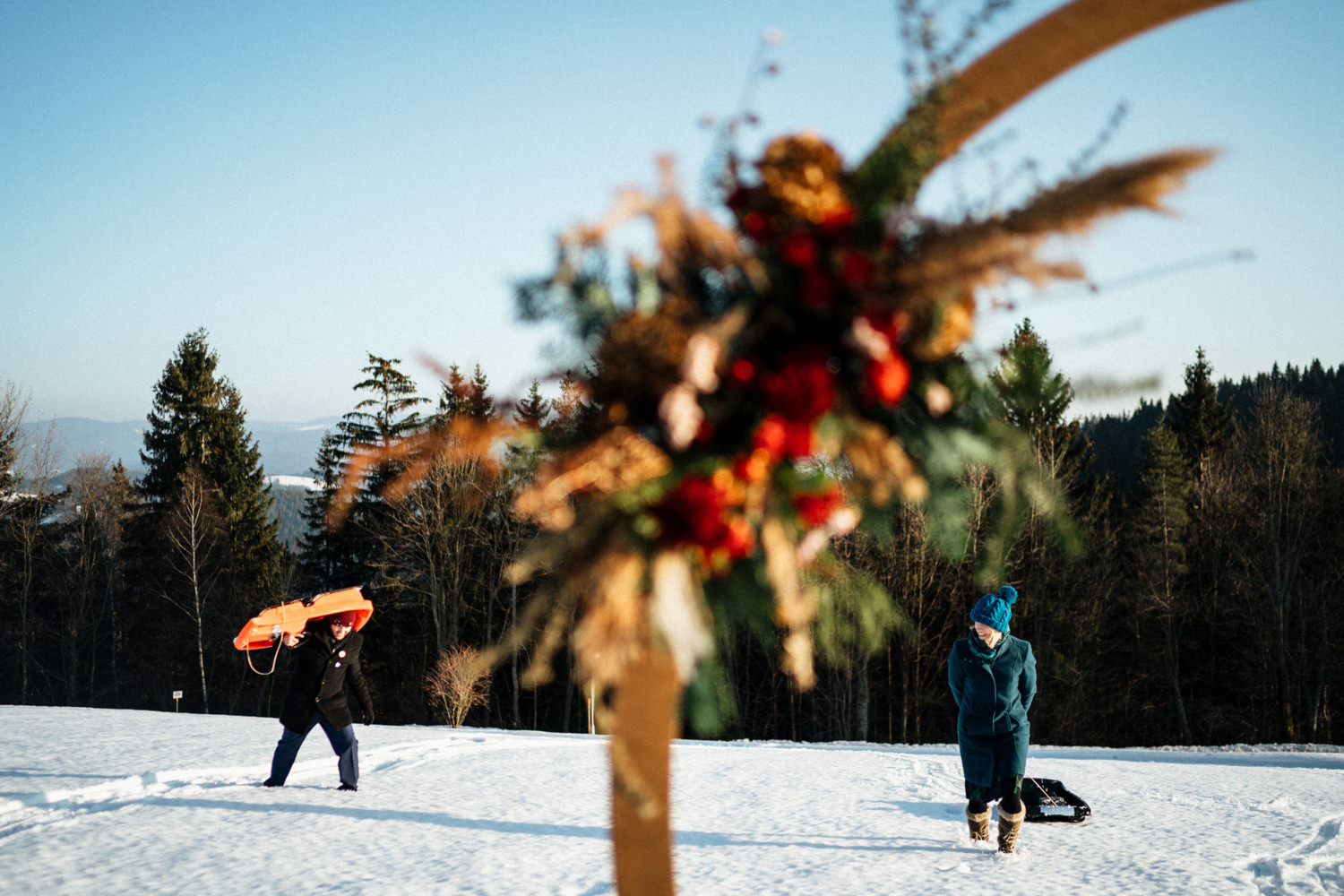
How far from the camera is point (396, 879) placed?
551 cm

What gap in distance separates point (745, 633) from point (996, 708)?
12.5 meters

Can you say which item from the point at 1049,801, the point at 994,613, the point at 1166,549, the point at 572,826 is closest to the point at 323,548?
the point at 572,826

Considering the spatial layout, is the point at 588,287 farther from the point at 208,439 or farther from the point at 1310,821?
the point at 208,439

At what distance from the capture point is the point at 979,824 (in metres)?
6.46

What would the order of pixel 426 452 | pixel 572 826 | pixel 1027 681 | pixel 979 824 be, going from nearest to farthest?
pixel 426 452 < pixel 1027 681 < pixel 979 824 < pixel 572 826

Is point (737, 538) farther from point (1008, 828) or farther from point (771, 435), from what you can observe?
point (1008, 828)

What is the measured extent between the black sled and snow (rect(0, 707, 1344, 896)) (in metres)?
0.09

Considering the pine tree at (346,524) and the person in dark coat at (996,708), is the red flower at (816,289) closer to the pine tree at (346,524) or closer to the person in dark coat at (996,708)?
the person in dark coat at (996,708)

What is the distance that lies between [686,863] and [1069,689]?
21216 mm

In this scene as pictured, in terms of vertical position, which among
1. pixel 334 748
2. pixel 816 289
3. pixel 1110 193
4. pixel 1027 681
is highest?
pixel 1110 193

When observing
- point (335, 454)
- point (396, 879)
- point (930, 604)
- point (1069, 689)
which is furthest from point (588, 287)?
point (335, 454)

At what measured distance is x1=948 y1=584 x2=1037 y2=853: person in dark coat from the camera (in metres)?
6.09

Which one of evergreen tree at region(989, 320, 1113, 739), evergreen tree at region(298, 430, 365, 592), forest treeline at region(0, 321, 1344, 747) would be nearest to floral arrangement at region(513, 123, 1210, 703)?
forest treeline at region(0, 321, 1344, 747)

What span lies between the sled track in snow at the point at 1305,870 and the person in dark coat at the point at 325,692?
6980 mm
